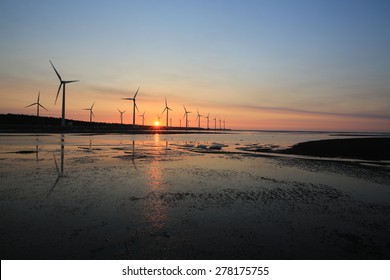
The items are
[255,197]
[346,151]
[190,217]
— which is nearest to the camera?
[190,217]

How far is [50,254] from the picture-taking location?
222 inches

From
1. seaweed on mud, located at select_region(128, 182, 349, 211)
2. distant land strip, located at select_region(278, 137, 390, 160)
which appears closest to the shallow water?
seaweed on mud, located at select_region(128, 182, 349, 211)

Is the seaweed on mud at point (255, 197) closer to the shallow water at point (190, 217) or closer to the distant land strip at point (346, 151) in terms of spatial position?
the shallow water at point (190, 217)

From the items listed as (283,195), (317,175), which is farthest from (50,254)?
(317,175)

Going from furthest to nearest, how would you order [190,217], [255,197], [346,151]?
1. [346,151]
2. [255,197]
3. [190,217]

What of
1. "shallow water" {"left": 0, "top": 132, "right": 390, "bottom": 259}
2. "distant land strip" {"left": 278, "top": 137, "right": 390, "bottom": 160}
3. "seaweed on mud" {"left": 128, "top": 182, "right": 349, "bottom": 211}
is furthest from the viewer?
"distant land strip" {"left": 278, "top": 137, "right": 390, "bottom": 160}

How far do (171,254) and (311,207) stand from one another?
6.02 m

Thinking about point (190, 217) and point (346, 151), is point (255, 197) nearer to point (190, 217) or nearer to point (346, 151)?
point (190, 217)

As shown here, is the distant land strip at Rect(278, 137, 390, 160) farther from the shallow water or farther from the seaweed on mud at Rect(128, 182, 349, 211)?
the seaweed on mud at Rect(128, 182, 349, 211)

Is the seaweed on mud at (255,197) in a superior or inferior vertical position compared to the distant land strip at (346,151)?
inferior

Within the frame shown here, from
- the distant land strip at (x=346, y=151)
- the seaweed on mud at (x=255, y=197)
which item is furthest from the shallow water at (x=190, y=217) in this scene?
the distant land strip at (x=346, y=151)

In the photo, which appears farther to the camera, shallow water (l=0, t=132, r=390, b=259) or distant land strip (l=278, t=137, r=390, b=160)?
distant land strip (l=278, t=137, r=390, b=160)

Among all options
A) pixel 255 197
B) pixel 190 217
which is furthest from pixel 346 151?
pixel 190 217

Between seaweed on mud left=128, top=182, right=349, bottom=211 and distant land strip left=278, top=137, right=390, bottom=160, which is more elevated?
distant land strip left=278, top=137, right=390, bottom=160
